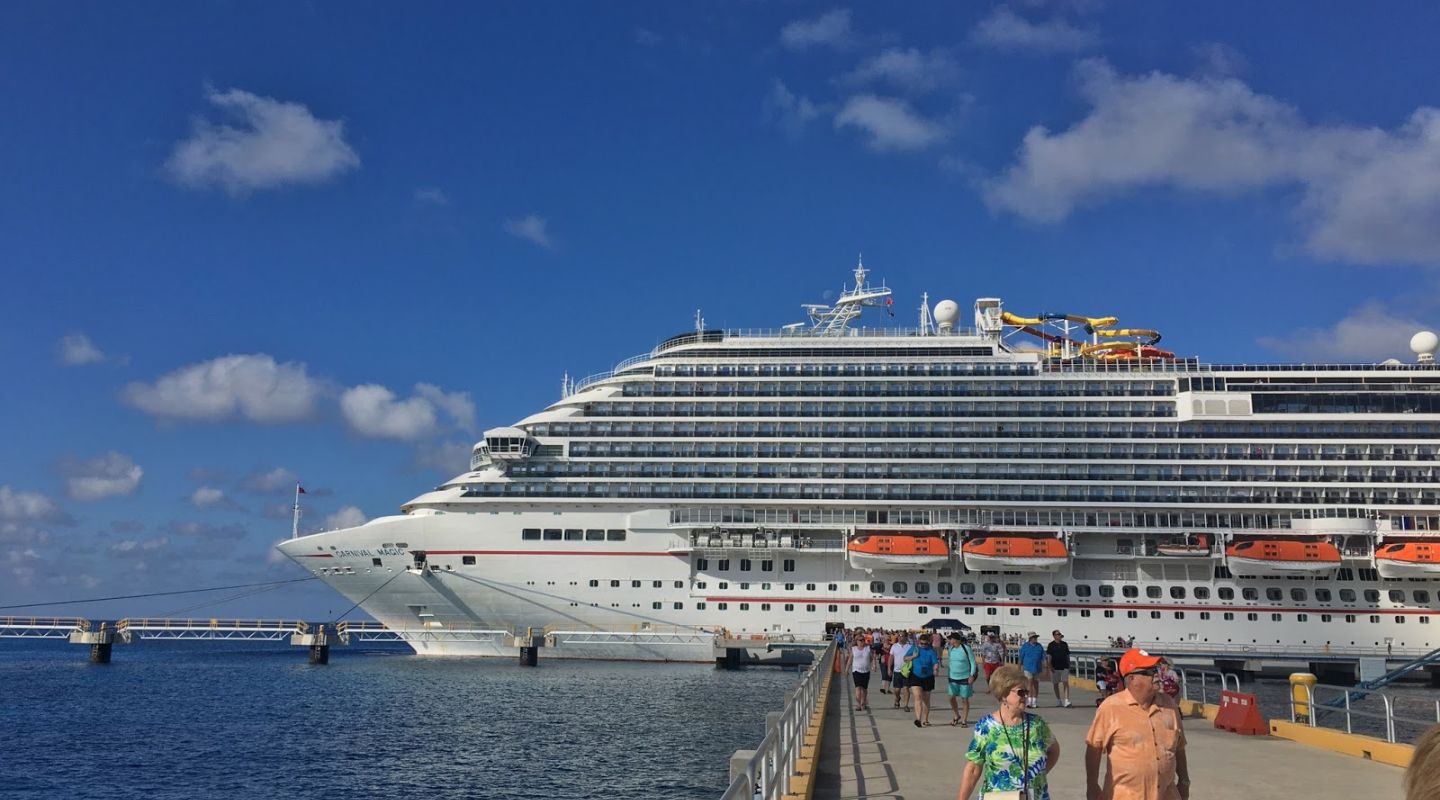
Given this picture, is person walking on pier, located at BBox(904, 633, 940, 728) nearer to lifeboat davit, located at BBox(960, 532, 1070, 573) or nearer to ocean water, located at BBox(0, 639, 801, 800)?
ocean water, located at BBox(0, 639, 801, 800)

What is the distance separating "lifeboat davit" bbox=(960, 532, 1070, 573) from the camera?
47.5m

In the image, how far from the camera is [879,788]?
1205 centimetres

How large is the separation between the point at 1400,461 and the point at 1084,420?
14.9 meters

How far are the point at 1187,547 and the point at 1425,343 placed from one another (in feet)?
63.1

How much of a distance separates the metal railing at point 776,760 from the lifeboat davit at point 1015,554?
34174 mm

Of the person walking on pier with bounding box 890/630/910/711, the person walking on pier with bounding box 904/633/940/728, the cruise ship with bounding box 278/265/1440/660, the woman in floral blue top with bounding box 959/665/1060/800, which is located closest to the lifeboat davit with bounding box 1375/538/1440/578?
the cruise ship with bounding box 278/265/1440/660

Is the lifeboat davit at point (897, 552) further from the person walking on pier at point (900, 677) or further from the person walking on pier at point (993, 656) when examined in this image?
the person walking on pier at point (900, 677)

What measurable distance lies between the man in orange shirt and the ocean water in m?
14.2

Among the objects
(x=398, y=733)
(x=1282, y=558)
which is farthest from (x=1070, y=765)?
(x=1282, y=558)

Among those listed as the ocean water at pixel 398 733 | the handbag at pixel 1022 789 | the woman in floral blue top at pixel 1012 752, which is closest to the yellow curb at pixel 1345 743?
the woman in floral blue top at pixel 1012 752

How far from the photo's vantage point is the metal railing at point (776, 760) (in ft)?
21.6

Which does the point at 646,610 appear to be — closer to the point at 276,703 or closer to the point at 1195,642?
the point at 276,703

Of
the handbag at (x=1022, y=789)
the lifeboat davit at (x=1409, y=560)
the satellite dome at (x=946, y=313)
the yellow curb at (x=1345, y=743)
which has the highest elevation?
the satellite dome at (x=946, y=313)

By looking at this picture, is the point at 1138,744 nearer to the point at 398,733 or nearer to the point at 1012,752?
the point at 1012,752
